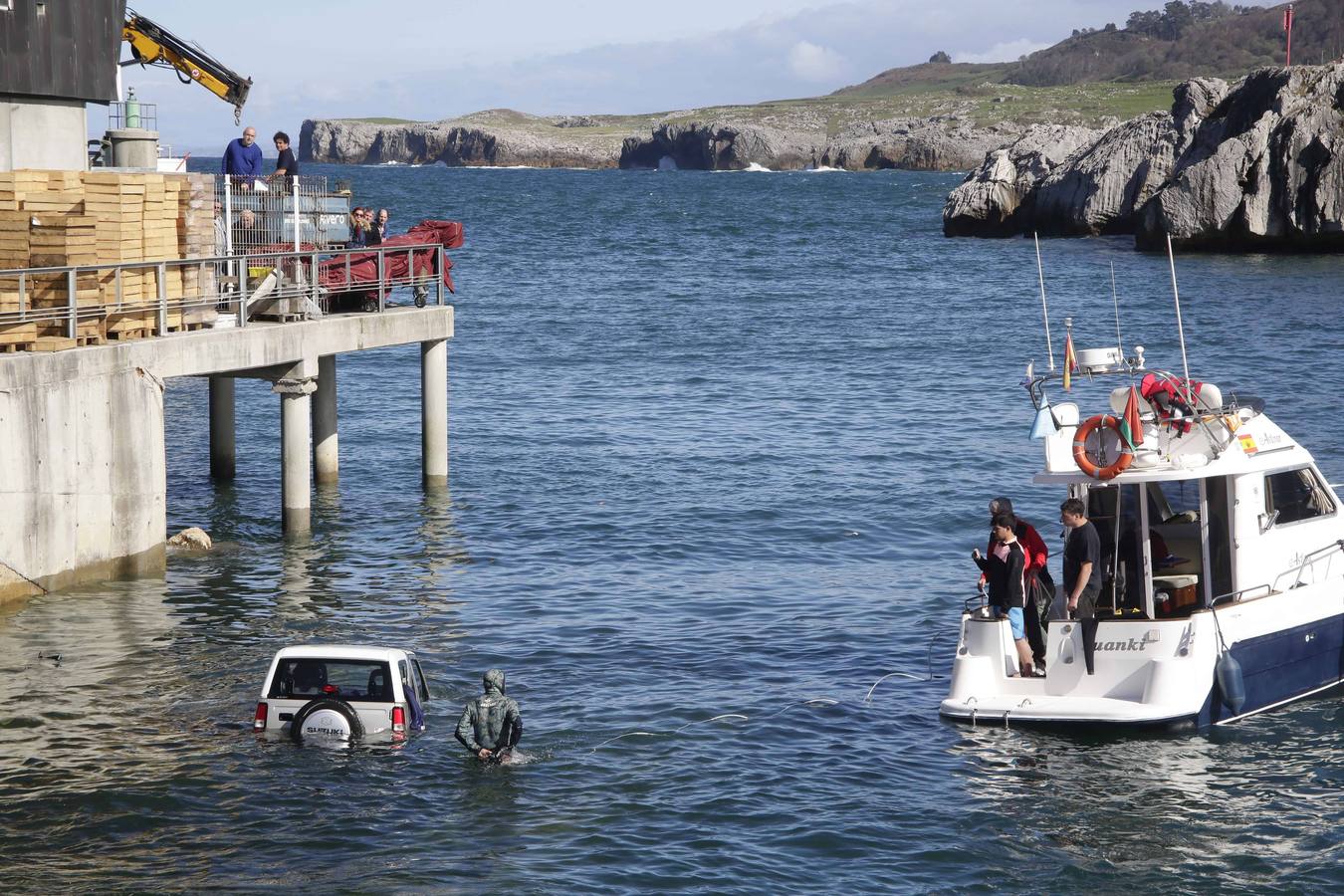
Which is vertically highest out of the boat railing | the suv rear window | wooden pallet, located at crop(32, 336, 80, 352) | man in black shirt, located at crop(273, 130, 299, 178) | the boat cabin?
man in black shirt, located at crop(273, 130, 299, 178)

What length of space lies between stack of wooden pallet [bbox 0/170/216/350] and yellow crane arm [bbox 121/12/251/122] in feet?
49.9

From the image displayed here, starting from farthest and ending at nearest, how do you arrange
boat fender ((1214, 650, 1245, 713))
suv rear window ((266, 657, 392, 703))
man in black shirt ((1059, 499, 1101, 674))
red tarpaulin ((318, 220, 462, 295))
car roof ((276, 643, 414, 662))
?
red tarpaulin ((318, 220, 462, 295)) → boat fender ((1214, 650, 1245, 713)) → man in black shirt ((1059, 499, 1101, 674)) → suv rear window ((266, 657, 392, 703)) → car roof ((276, 643, 414, 662))

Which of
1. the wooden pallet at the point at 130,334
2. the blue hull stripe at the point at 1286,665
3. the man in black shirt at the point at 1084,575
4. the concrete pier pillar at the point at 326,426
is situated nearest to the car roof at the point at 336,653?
the man in black shirt at the point at 1084,575

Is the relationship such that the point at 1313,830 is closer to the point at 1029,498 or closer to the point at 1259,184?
the point at 1029,498

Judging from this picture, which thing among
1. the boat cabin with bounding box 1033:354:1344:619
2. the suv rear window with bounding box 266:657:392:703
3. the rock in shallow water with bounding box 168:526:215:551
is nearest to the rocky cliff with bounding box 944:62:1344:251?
the boat cabin with bounding box 1033:354:1344:619

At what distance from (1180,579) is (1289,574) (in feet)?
5.63

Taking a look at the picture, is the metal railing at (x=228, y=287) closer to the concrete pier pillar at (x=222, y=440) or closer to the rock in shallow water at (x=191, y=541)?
the rock in shallow water at (x=191, y=541)

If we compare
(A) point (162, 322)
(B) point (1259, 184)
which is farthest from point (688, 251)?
(A) point (162, 322)

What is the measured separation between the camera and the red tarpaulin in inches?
1176

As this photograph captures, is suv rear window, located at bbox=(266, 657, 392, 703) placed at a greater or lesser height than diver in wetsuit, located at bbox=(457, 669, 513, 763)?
greater

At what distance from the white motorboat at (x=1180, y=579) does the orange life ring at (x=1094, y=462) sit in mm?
16

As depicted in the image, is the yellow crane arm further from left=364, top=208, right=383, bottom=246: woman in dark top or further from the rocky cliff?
the rocky cliff

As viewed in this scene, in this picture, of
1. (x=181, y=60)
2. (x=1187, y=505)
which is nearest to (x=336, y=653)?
(x=1187, y=505)

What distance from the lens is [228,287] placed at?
90.5 feet
